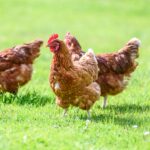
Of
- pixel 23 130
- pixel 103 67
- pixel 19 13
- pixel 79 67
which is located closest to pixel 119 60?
pixel 103 67

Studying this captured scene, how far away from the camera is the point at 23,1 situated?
3038 centimetres

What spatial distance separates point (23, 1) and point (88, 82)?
2082 cm

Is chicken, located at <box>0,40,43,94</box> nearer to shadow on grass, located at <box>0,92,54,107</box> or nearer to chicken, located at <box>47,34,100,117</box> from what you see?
shadow on grass, located at <box>0,92,54,107</box>

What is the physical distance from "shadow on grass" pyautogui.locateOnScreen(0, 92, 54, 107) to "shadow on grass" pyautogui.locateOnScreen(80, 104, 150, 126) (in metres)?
1.16

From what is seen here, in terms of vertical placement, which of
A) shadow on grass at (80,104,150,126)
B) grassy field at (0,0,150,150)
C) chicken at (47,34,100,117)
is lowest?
shadow on grass at (80,104,150,126)

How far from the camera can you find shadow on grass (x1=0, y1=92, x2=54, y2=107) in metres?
11.1

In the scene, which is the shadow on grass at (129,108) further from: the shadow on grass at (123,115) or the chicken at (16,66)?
the chicken at (16,66)

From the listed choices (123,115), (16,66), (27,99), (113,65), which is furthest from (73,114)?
(16,66)

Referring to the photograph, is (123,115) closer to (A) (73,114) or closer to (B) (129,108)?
(B) (129,108)

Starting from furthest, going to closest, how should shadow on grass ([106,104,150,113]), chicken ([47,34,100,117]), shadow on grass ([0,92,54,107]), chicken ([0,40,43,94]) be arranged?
1. chicken ([0,40,43,94])
2. shadow on grass ([0,92,54,107])
3. shadow on grass ([106,104,150,113])
4. chicken ([47,34,100,117])

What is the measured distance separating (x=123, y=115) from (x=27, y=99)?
1.92 m

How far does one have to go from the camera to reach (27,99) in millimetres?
11297

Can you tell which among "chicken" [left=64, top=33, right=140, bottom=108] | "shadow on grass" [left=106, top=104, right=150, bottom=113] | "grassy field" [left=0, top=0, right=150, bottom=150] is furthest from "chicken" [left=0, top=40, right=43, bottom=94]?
"shadow on grass" [left=106, top=104, right=150, bottom=113]

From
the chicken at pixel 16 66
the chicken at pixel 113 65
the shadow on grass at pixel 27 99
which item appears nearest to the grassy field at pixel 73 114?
the shadow on grass at pixel 27 99
